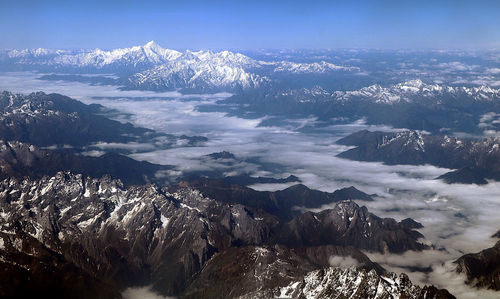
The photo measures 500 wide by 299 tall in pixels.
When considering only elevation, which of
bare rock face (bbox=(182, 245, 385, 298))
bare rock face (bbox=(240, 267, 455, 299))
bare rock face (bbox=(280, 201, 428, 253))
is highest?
bare rock face (bbox=(240, 267, 455, 299))

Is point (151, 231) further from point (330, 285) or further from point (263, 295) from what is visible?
point (330, 285)

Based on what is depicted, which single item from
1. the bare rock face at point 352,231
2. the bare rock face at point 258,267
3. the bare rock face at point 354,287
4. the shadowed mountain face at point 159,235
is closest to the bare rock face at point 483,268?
the bare rock face at point 258,267

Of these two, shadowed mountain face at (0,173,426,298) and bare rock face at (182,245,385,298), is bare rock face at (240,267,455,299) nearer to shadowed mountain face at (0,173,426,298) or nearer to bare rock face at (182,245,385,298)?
bare rock face at (182,245,385,298)

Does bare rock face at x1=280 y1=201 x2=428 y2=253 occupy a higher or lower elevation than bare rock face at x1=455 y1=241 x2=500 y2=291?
lower

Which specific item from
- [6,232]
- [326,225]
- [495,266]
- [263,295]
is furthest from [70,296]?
[495,266]

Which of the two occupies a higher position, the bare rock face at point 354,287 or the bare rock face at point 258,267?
the bare rock face at point 354,287

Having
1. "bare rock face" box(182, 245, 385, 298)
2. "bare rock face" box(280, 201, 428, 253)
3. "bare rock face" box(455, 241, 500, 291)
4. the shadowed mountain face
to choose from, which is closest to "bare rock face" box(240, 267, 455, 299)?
"bare rock face" box(182, 245, 385, 298)

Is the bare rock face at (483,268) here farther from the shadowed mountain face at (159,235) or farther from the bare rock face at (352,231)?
the bare rock face at (352,231)
